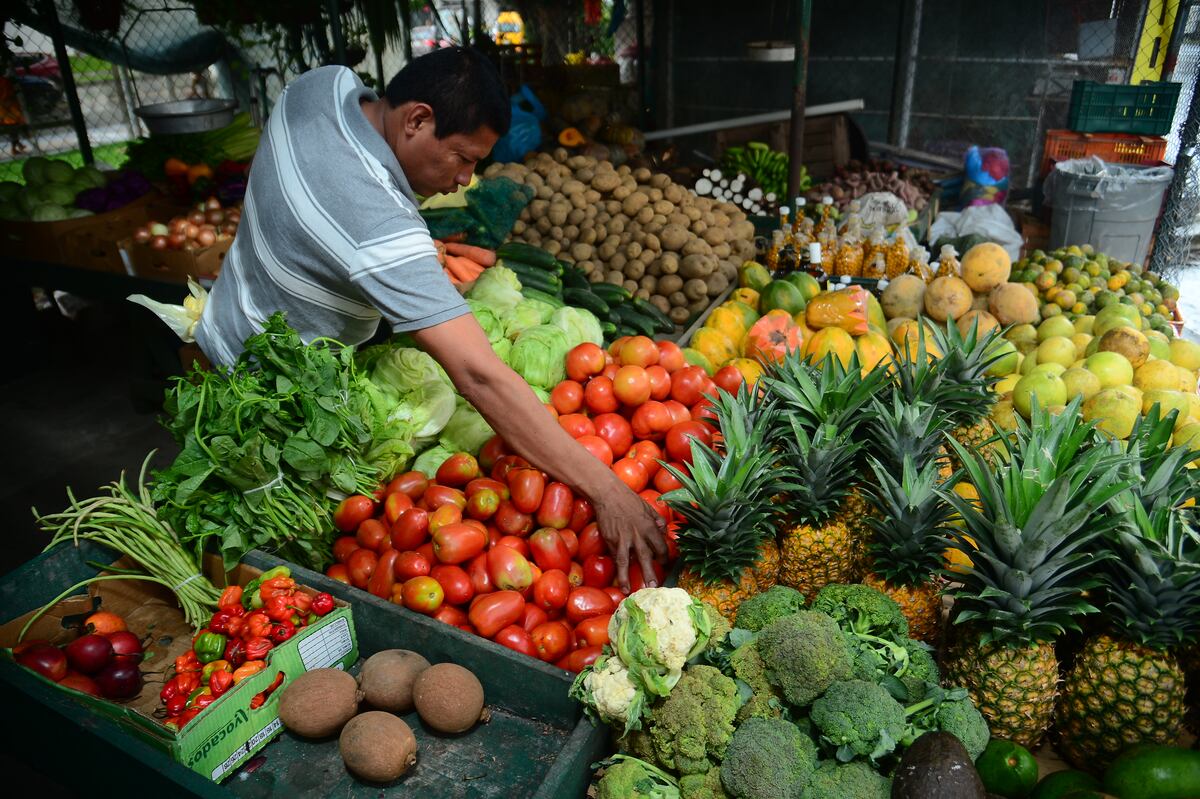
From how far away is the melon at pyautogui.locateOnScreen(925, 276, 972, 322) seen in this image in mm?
4426

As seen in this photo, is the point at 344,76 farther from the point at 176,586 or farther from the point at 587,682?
the point at 587,682

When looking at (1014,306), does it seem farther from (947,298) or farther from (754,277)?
(754,277)

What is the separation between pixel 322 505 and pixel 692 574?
137 centimetres

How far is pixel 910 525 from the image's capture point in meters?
2.08

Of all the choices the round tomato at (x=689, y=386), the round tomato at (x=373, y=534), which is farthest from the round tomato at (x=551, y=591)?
the round tomato at (x=689, y=386)

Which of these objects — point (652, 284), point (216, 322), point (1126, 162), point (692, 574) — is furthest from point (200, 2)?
point (1126, 162)

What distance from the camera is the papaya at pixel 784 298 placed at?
4562 millimetres

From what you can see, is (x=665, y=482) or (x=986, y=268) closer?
(x=665, y=482)

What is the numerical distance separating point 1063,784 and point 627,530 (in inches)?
50.8

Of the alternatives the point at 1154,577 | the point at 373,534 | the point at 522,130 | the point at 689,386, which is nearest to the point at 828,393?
the point at 689,386

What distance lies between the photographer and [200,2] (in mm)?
8625

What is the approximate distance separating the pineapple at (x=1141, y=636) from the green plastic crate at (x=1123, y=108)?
24.7 ft

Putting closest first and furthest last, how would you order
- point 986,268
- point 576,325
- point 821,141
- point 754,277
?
1. point 576,325
2. point 986,268
3. point 754,277
4. point 821,141

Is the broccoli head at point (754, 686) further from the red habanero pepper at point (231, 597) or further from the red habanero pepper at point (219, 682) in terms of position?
the red habanero pepper at point (231, 597)
